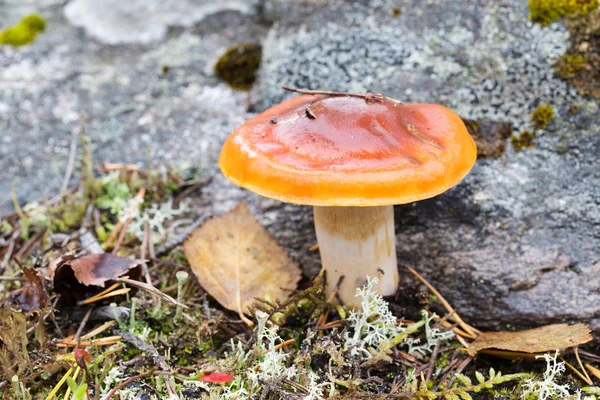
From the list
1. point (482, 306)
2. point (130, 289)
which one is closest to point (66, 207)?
point (130, 289)

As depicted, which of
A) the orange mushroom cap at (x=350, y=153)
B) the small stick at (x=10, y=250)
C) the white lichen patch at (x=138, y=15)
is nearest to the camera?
the orange mushroom cap at (x=350, y=153)

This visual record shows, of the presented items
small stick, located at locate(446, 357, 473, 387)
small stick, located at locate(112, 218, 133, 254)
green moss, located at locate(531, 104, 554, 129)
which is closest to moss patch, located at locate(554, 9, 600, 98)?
green moss, located at locate(531, 104, 554, 129)

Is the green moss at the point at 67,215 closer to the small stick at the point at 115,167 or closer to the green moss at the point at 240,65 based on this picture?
the small stick at the point at 115,167

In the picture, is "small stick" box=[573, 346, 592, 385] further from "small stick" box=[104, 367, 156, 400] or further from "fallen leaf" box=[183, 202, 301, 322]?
"small stick" box=[104, 367, 156, 400]

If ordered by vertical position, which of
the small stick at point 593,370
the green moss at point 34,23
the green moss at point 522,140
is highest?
the green moss at point 34,23

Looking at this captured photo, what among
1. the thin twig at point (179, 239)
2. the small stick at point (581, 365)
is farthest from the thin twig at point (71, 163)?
the small stick at point (581, 365)

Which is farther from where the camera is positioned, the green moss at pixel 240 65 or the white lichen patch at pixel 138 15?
the white lichen patch at pixel 138 15

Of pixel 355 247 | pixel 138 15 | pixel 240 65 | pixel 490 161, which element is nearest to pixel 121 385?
pixel 355 247
